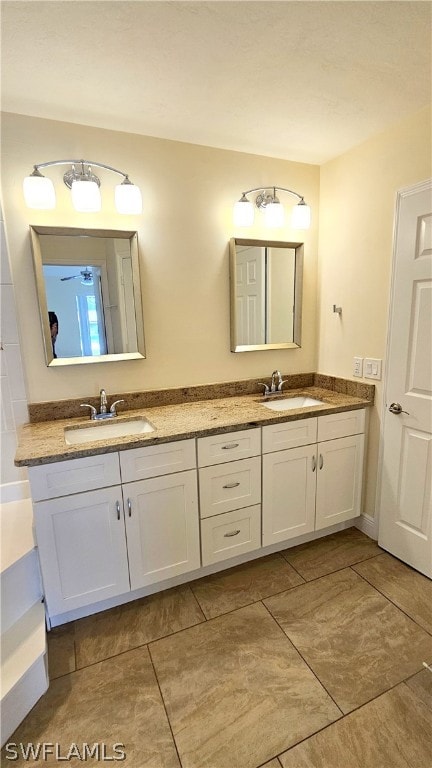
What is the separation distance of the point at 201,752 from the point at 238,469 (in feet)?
3.52

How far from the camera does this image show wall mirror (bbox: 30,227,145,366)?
1.85 meters

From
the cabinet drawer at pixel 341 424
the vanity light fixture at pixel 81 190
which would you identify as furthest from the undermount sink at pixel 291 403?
the vanity light fixture at pixel 81 190

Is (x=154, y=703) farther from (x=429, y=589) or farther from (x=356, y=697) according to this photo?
(x=429, y=589)

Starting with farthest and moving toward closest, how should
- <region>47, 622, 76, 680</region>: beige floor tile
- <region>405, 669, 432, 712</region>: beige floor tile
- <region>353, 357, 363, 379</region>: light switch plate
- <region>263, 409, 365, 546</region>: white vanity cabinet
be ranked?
<region>353, 357, 363, 379</region>: light switch plate < <region>263, 409, 365, 546</region>: white vanity cabinet < <region>47, 622, 76, 680</region>: beige floor tile < <region>405, 669, 432, 712</region>: beige floor tile

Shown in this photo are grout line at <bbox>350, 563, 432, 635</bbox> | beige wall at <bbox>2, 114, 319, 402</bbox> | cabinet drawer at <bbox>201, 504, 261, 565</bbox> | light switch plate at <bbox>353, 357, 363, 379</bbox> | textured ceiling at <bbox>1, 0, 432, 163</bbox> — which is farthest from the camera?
light switch plate at <bbox>353, 357, 363, 379</bbox>

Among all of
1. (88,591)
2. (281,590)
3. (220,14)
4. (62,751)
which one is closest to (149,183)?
(220,14)

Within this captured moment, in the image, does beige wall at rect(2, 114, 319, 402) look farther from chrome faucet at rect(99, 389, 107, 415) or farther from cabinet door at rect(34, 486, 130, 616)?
cabinet door at rect(34, 486, 130, 616)

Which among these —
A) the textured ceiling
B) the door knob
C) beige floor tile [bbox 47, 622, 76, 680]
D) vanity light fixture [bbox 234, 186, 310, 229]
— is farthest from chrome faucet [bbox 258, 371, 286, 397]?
beige floor tile [bbox 47, 622, 76, 680]

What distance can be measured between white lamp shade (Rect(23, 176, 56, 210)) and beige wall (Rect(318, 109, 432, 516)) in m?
1.71

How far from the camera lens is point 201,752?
120 centimetres

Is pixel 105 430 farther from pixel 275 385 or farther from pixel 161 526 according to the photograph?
pixel 275 385

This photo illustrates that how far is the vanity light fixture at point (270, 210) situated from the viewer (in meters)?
2.15

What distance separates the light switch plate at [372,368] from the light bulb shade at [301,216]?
0.96 m

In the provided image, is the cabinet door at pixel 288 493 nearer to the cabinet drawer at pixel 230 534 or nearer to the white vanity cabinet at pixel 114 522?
the cabinet drawer at pixel 230 534
